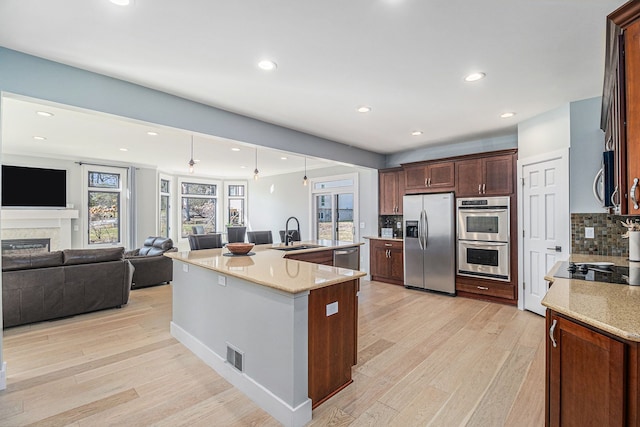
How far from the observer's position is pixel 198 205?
945cm

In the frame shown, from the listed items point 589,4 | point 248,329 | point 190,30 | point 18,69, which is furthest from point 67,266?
point 589,4

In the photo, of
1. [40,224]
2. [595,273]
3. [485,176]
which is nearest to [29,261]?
[40,224]

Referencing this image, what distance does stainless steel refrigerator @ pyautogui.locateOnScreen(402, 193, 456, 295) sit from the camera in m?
4.87

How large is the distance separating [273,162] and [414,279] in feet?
13.4

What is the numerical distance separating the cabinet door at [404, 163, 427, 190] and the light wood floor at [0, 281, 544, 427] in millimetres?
2322

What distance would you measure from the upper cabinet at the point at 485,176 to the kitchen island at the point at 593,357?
299 cm

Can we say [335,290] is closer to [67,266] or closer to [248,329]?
[248,329]

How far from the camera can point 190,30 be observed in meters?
2.06

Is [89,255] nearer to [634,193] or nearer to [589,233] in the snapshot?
[634,193]

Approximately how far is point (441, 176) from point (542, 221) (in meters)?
1.63

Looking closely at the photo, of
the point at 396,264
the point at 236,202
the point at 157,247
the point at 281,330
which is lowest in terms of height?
the point at 396,264

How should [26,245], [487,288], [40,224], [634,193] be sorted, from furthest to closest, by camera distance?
[40,224]
[26,245]
[487,288]
[634,193]

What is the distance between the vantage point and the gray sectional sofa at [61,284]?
3477 mm

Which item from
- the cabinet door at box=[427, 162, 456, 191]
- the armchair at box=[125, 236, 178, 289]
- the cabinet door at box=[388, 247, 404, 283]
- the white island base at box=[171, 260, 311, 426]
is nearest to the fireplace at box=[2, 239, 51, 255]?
the armchair at box=[125, 236, 178, 289]
